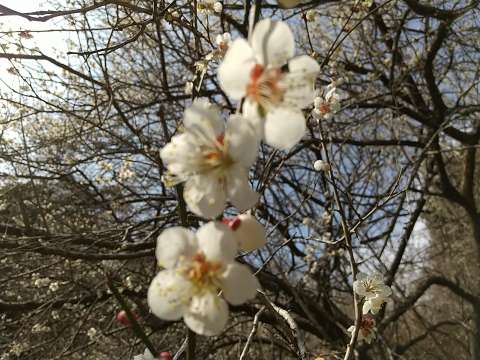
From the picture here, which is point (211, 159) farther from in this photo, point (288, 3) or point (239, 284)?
point (288, 3)

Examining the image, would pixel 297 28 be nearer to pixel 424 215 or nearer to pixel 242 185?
pixel 424 215

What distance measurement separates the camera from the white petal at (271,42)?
1.01 meters

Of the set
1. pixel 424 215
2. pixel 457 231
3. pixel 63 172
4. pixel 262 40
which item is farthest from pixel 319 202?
pixel 262 40

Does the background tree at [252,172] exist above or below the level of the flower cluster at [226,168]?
above

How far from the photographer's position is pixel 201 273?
1.00 m

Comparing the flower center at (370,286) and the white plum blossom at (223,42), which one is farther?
the white plum blossom at (223,42)

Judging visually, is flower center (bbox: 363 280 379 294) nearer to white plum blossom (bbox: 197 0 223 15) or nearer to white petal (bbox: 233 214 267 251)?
white petal (bbox: 233 214 267 251)

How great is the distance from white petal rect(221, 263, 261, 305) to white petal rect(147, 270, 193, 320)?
108 mm

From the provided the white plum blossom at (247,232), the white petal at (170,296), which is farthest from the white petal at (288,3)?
the white petal at (170,296)

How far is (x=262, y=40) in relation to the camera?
1.02 metres

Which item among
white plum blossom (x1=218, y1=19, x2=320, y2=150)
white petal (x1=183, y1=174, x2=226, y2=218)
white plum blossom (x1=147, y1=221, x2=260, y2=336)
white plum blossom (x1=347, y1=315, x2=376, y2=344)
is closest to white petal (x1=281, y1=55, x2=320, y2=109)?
white plum blossom (x1=218, y1=19, x2=320, y2=150)

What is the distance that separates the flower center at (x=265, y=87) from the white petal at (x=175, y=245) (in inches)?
12.4

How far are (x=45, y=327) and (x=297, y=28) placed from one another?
4580 millimetres

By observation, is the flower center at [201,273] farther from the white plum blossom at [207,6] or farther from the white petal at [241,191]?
the white plum blossom at [207,6]
